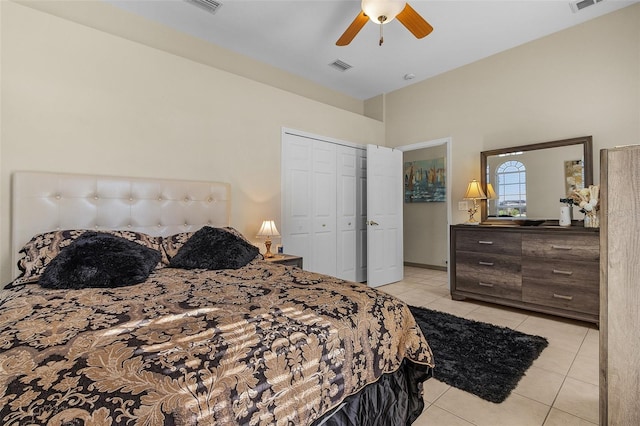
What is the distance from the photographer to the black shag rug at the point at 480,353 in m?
1.97

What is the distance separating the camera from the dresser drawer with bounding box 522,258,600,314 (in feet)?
9.16

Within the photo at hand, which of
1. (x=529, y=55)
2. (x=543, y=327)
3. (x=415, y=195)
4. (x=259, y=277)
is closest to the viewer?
(x=259, y=277)

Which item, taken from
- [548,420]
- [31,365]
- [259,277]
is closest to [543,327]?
[548,420]

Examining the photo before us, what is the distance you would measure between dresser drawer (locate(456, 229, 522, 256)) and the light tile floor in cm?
76

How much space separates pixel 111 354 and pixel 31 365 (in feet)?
0.60

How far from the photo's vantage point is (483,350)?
2396 millimetres

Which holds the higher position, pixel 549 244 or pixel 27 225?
pixel 27 225

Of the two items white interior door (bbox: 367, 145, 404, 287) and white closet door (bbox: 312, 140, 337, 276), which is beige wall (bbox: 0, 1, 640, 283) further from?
white interior door (bbox: 367, 145, 404, 287)

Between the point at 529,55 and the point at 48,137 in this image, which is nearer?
the point at 48,137

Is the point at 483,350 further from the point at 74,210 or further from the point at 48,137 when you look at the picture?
the point at 48,137

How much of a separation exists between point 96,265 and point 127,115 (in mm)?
1484

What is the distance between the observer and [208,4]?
2863 millimetres

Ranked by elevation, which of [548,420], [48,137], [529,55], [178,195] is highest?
[529,55]

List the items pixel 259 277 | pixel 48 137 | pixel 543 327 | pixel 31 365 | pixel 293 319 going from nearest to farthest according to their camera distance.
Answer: pixel 31 365, pixel 293 319, pixel 259 277, pixel 48 137, pixel 543 327
